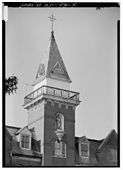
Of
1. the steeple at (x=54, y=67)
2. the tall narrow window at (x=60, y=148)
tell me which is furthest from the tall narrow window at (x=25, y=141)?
the steeple at (x=54, y=67)

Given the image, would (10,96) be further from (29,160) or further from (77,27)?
(77,27)

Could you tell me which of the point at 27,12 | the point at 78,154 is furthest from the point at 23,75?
the point at 78,154

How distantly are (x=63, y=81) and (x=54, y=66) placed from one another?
3.3 inches

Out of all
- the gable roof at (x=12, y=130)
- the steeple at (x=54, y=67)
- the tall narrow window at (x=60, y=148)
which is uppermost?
the steeple at (x=54, y=67)

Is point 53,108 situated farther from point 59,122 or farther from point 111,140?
point 111,140

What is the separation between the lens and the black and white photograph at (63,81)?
2.36 metres

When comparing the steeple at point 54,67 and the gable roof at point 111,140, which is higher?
the steeple at point 54,67

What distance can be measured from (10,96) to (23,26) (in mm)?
335

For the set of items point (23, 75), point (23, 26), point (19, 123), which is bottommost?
point (19, 123)

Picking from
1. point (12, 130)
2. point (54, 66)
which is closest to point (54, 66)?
point (54, 66)

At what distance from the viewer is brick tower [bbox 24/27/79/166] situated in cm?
238

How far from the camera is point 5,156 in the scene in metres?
2.31

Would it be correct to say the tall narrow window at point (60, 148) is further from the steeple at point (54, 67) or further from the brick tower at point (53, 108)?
the steeple at point (54, 67)

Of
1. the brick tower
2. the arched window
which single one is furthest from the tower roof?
the arched window
